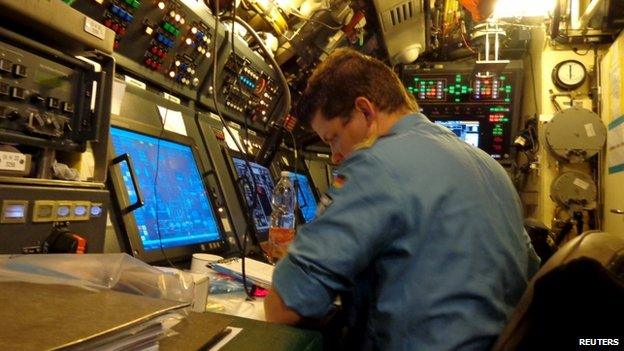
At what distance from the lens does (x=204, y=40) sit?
2066 mm

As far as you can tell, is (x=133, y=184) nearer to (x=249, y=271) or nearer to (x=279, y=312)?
(x=249, y=271)

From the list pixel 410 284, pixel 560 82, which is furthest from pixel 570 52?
pixel 410 284

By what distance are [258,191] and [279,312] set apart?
1.60 meters

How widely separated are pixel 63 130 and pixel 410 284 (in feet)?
2.78

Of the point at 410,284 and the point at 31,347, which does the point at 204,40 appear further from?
the point at 31,347

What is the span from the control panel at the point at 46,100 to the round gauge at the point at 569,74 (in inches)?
147

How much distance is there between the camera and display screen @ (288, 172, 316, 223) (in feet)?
10.4

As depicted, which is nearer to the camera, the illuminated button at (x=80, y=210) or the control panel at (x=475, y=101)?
the illuminated button at (x=80, y=210)

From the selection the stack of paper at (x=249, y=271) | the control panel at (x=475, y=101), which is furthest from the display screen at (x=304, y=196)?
the stack of paper at (x=249, y=271)

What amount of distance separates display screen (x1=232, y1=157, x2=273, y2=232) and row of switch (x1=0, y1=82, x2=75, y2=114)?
3.93 feet

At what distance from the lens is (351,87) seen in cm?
129

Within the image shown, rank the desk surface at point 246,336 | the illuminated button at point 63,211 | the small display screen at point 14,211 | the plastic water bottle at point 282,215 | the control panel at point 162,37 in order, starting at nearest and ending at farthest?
→ the desk surface at point 246,336, the small display screen at point 14,211, the illuminated button at point 63,211, the control panel at point 162,37, the plastic water bottle at point 282,215

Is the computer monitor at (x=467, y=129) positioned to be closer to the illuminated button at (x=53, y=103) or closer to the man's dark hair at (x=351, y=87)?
the man's dark hair at (x=351, y=87)

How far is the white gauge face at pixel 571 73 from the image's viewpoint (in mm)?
3619
